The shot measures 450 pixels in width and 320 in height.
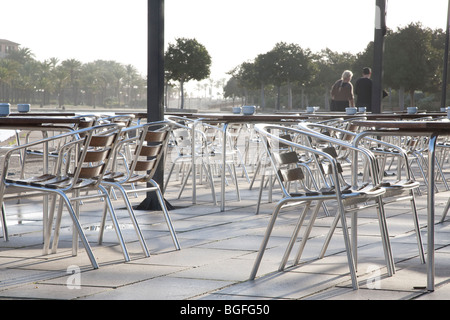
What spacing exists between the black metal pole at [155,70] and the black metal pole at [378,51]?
14.3 ft

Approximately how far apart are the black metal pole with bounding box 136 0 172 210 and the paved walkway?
1.24 feet

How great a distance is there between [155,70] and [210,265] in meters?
2.48

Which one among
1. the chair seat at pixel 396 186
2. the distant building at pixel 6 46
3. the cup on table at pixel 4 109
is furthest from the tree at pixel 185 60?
the chair seat at pixel 396 186

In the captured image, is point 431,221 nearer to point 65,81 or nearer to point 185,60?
point 185,60

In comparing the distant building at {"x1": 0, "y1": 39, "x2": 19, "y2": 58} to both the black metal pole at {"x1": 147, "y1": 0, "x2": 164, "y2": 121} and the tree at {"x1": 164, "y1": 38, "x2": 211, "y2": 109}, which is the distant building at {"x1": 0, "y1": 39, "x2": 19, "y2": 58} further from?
the black metal pole at {"x1": 147, "y1": 0, "x2": 164, "y2": 121}

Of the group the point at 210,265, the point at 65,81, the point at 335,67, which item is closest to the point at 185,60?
the point at 65,81

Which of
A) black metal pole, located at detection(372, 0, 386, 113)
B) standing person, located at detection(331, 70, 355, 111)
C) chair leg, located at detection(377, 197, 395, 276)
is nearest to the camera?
chair leg, located at detection(377, 197, 395, 276)

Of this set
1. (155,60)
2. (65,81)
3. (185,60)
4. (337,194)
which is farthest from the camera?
(65,81)

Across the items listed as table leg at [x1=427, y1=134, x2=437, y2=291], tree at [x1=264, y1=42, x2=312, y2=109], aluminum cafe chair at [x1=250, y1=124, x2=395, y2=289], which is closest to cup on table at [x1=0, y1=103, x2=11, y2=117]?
aluminum cafe chair at [x1=250, y1=124, x2=395, y2=289]

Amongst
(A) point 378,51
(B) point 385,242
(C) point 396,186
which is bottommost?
(B) point 385,242

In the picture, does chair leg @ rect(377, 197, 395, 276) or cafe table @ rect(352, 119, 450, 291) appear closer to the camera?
cafe table @ rect(352, 119, 450, 291)

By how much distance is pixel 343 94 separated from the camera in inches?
461

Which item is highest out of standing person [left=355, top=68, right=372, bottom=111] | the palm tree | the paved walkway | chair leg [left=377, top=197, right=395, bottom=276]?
the palm tree

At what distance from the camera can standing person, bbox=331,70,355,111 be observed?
11688 millimetres
